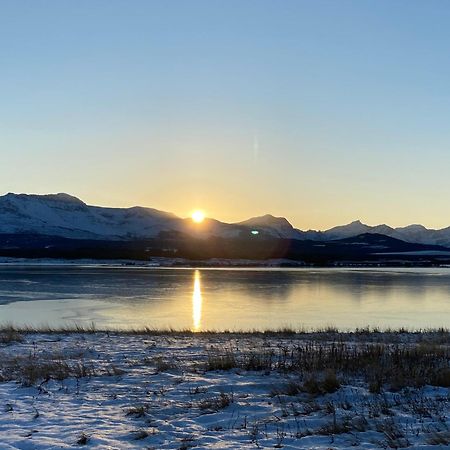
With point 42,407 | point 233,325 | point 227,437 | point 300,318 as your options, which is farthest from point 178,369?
point 300,318

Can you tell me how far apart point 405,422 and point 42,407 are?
15.5ft

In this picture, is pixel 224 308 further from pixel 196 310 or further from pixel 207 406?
pixel 207 406

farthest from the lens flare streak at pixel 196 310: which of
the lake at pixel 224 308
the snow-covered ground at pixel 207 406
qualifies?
the snow-covered ground at pixel 207 406

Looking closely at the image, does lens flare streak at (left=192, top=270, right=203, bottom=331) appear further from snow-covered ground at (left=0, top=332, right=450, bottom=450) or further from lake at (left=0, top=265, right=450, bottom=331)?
snow-covered ground at (left=0, top=332, right=450, bottom=450)

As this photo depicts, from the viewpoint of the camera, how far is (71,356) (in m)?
12.2

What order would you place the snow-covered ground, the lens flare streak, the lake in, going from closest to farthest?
the snow-covered ground < the lens flare streak < the lake

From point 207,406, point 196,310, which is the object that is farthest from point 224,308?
point 207,406

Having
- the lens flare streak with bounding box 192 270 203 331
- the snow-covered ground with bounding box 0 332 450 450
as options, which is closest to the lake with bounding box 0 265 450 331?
the lens flare streak with bounding box 192 270 203 331

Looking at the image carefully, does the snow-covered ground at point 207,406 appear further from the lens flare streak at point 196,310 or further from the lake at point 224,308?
the lake at point 224,308

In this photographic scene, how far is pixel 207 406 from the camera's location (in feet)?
24.9

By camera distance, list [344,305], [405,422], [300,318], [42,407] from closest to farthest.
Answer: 1. [405,422]
2. [42,407]
3. [300,318]
4. [344,305]

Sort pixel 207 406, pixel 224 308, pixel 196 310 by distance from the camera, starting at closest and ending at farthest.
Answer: pixel 207 406 → pixel 196 310 → pixel 224 308

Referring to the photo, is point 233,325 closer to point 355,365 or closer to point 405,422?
point 355,365

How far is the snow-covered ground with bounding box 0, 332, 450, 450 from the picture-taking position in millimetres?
6207
